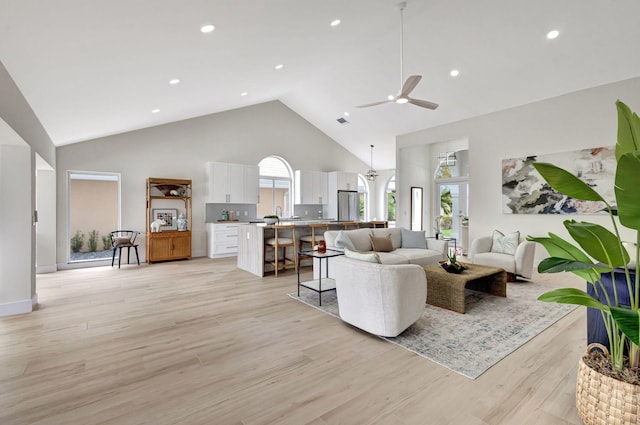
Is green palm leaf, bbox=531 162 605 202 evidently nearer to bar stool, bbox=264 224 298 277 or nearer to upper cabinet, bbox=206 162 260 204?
bar stool, bbox=264 224 298 277

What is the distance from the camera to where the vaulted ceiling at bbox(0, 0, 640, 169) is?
103 inches

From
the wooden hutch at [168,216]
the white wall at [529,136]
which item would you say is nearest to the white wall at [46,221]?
the wooden hutch at [168,216]

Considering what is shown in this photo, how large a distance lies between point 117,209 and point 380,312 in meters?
6.84

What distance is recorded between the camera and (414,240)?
572 centimetres

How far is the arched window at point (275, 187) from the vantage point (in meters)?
9.45

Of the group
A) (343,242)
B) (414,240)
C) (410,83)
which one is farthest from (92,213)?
(410,83)

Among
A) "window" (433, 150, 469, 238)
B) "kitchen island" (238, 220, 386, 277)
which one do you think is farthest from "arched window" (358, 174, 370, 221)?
"kitchen island" (238, 220, 386, 277)

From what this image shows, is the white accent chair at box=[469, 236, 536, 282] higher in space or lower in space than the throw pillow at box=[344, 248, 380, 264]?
lower

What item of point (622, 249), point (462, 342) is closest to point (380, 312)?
point (462, 342)

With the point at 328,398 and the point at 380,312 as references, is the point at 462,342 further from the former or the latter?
the point at 328,398

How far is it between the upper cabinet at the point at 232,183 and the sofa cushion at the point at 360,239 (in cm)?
419

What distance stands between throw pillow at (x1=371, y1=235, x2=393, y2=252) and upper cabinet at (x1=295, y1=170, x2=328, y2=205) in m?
4.73

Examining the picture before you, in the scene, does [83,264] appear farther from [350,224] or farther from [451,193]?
[451,193]

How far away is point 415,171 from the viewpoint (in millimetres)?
Answer: 9406
